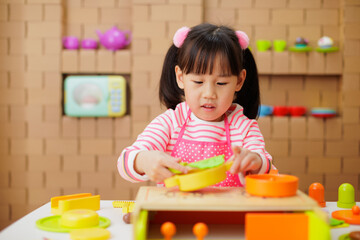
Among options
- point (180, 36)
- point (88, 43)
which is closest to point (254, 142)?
point (180, 36)

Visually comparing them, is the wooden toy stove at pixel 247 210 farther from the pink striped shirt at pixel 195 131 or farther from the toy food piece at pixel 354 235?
the pink striped shirt at pixel 195 131

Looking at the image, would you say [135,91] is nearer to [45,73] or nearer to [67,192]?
[45,73]

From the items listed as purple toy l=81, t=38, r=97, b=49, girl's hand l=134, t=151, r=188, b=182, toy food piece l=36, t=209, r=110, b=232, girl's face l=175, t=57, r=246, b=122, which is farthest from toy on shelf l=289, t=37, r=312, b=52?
toy food piece l=36, t=209, r=110, b=232

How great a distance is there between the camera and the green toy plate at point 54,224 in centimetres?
76

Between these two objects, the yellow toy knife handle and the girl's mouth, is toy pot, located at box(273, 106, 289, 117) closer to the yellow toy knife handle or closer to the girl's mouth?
the girl's mouth

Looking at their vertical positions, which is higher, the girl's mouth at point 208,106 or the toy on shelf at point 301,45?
the toy on shelf at point 301,45

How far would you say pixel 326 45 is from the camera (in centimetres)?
240

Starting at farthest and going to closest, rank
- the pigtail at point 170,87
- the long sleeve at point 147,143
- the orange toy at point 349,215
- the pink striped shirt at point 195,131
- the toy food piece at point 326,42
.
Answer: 1. the toy food piece at point 326,42
2. the pigtail at point 170,87
3. the pink striped shirt at point 195,131
4. the long sleeve at point 147,143
5. the orange toy at point 349,215

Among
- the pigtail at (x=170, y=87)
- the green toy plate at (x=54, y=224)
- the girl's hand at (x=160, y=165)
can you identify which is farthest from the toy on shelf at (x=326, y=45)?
the green toy plate at (x=54, y=224)

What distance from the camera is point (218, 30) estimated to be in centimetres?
109

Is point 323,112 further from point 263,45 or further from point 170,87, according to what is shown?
point 170,87

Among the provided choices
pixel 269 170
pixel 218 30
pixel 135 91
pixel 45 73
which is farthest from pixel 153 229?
pixel 45 73

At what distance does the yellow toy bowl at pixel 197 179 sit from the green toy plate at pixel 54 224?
17cm

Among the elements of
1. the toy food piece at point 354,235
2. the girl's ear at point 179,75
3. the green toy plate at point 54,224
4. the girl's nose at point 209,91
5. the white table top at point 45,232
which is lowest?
the white table top at point 45,232
